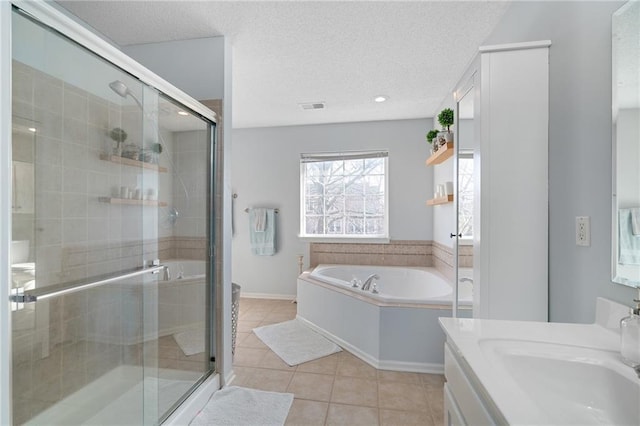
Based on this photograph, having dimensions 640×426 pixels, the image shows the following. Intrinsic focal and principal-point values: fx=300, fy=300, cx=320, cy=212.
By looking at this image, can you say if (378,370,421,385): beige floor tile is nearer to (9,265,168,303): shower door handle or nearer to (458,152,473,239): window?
(458,152,473,239): window

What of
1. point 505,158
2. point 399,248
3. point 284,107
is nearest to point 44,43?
point 505,158

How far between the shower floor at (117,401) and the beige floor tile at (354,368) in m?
1.18

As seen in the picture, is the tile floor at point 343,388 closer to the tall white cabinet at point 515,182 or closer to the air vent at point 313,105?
the tall white cabinet at point 515,182

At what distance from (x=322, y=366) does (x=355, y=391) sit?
39 cm

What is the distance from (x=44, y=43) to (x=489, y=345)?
1.79 m

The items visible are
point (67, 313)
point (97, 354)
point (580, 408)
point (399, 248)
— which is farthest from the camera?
point (399, 248)

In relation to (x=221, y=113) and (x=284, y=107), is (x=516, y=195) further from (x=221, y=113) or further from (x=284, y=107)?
(x=284, y=107)

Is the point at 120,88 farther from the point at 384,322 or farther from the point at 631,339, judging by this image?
the point at 384,322

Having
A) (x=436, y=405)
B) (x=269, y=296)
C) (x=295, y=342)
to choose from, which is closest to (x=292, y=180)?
(x=269, y=296)

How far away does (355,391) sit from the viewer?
2006 mm

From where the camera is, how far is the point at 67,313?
149cm

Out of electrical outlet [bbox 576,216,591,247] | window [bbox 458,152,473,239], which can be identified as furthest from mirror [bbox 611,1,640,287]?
window [bbox 458,152,473,239]

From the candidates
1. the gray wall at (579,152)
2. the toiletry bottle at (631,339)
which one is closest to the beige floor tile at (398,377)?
the gray wall at (579,152)

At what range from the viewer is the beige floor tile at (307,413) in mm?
1712
